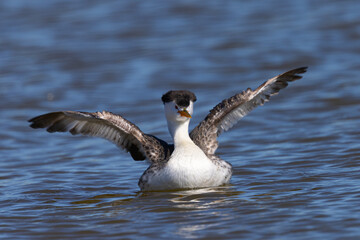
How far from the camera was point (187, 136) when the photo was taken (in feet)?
31.4

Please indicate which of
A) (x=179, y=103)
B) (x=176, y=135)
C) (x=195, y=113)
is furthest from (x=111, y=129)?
(x=195, y=113)

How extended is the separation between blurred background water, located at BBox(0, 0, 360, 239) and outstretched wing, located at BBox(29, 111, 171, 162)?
1.90ft

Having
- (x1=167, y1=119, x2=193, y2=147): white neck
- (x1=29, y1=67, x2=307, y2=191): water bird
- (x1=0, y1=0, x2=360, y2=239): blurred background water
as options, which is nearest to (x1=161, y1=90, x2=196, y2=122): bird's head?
(x1=29, y1=67, x2=307, y2=191): water bird

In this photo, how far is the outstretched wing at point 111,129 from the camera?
9023 millimetres

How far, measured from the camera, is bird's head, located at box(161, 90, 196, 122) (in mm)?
9180

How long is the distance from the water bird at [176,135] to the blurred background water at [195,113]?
216 millimetres

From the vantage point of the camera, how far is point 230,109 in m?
9.90

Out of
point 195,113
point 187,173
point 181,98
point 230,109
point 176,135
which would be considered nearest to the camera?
point 187,173

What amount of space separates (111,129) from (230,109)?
1611 mm

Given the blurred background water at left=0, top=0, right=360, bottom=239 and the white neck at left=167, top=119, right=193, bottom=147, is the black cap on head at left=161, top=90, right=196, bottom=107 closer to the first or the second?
the white neck at left=167, top=119, right=193, bottom=147

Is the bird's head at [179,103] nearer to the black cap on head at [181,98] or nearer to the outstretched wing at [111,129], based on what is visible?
the black cap on head at [181,98]

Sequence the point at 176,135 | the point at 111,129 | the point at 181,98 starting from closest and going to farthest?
the point at 181,98
the point at 176,135
the point at 111,129

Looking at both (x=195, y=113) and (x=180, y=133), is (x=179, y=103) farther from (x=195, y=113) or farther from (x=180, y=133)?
(x=195, y=113)

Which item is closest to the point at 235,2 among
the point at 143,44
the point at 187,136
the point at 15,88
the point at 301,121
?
the point at 143,44
